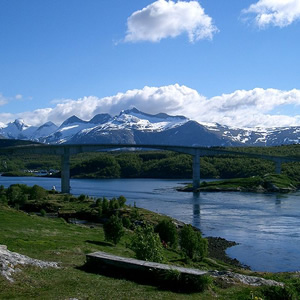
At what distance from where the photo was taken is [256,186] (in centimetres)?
13025

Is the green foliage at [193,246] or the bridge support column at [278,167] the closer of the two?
the green foliage at [193,246]

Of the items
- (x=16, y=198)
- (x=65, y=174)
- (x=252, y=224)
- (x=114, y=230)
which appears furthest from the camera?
(x=65, y=174)

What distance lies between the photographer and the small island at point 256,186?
418ft

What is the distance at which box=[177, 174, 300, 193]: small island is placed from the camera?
127 m

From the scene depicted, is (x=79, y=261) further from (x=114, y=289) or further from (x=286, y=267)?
(x=286, y=267)

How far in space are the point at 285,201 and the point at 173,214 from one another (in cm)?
3576

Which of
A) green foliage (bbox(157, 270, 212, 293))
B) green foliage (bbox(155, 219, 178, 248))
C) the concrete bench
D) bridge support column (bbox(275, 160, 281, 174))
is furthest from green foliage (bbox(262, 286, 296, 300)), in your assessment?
bridge support column (bbox(275, 160, 281, 174))

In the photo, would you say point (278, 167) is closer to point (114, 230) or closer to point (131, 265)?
point (114, 230)

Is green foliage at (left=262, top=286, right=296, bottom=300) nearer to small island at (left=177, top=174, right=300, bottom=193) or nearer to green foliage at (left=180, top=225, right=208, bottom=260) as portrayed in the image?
green foliage at (left=180, top=225, right=208, bottom=260)

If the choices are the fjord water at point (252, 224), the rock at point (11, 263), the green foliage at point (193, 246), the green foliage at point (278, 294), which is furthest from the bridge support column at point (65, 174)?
the green foliage at point (278, 294)

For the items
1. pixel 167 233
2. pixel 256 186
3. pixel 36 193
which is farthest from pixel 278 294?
pixel 256 186

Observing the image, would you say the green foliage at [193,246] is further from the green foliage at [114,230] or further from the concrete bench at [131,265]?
the concrete bench at [131,265]

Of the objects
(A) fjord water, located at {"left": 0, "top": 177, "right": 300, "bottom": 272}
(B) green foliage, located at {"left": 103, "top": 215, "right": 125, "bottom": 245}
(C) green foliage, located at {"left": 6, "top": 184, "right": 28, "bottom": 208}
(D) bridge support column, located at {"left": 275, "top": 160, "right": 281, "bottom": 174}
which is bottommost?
(A) fjord water, located at {"left": 0, "top": 177, "right": 300, "bottom": 272}

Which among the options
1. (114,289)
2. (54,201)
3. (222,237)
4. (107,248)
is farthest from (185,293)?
(54,201)
